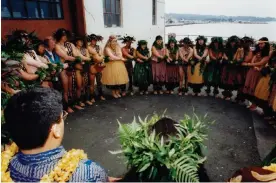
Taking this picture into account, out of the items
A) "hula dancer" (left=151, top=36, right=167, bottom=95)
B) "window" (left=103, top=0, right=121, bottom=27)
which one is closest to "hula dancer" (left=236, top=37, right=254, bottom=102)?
"hula dancer" (left=151, top=36, right=167, bottom=95)

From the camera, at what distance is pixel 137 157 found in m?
2.38

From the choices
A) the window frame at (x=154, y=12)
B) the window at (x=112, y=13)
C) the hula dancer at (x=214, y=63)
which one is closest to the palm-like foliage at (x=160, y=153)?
the hula dancer at (x=214, y=63)

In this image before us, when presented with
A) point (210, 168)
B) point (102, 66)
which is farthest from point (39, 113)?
point (102, 66)

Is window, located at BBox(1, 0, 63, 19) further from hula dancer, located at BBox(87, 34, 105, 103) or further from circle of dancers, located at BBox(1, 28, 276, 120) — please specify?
hula dancer, located at BBox(87, 34, 105, 103)

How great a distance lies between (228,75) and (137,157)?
213 inches

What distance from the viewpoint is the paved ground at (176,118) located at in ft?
13.5

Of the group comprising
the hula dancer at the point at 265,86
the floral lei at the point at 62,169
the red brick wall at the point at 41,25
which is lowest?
the hula dancer at the point at 265,86

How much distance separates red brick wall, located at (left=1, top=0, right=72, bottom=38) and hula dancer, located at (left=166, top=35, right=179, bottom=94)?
3.37 m

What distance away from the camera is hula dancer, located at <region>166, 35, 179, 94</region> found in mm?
7391

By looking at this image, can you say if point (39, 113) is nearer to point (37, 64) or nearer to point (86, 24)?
point (37, 64)

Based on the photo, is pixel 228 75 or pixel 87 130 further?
pixel 228 75

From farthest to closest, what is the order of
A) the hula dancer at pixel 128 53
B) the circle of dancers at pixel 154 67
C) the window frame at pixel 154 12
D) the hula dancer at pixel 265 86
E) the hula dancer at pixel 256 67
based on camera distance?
1. the window frame at pixel 154 12
2. the hula dancer at pixel 128 53
3. the hula dancer at pixel 256 67
4. the hula dancer at pixel 265 86
5. the circle of dancers at pixel 154 67

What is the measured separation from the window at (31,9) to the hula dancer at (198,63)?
14.3 feet

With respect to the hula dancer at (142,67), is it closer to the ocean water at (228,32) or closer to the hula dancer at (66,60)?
the hula dancer at (66,60)
